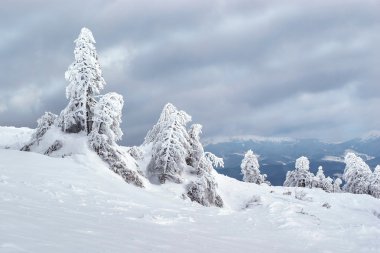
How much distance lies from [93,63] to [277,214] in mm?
17486

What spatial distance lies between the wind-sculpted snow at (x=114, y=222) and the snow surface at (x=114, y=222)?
0.03 meters

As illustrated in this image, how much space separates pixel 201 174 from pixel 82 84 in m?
12.7

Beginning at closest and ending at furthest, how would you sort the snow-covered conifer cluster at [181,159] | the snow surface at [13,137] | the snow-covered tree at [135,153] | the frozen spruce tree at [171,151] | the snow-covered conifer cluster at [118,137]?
1. the snow-covered conifer cluster at [118,137]
2. the snow-covered conifer cluster at [181,159]
3. the frozen spruce tree at [171,151]
4. the snow-covered tree at [135,153]
5. the snow surface at [13,137]

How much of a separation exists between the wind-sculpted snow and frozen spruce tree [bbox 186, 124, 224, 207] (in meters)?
7.84

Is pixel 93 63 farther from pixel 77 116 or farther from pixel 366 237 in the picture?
pixel 366 237

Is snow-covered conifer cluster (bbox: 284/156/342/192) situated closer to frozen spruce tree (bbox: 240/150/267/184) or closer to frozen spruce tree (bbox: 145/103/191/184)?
frozen spruce tree (bbox: 240/150/267/184)

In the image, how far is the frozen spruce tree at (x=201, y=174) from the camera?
34.3 metres

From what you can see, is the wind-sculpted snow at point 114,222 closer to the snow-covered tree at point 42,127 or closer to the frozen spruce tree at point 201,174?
the snow-covered tree at point 42,127

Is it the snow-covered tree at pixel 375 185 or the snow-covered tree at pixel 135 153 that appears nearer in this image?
the snow-covered tree at pixel 135 153

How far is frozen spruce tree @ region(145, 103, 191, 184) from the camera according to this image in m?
35.6

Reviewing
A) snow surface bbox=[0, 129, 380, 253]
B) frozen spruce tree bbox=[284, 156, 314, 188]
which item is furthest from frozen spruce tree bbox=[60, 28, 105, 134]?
frozen spruce tree bbox=[284, 156, 314, 188]

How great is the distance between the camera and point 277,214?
24312 mm

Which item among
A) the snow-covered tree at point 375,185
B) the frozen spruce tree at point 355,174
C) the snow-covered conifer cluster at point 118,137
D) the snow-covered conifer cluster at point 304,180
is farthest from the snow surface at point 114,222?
the snow-covered conifer cluster at point 304,180

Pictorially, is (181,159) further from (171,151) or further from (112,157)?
(112,157)
